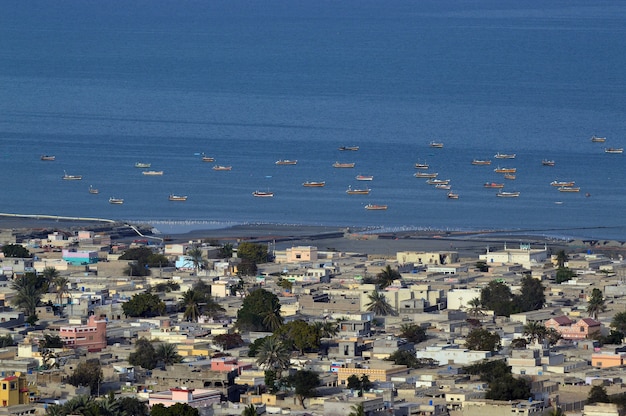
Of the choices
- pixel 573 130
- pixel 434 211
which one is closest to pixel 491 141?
pixel 573 130

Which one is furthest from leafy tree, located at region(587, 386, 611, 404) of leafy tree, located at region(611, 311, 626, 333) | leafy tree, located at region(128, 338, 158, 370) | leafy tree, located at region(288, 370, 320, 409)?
leafy tree, located at region(611, 311, 626, 333)

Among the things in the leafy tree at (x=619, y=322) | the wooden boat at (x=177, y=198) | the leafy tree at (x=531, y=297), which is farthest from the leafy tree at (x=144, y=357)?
the wooden boat at (x=177, y=198)

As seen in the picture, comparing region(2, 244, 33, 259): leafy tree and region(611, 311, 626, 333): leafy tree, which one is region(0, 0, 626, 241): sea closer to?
region(2, 244, 33, 259): leafy tree

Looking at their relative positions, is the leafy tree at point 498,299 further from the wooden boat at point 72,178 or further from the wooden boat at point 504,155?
the wooden boat at point 504,155

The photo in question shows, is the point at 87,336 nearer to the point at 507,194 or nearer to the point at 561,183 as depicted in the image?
the point at 507,194

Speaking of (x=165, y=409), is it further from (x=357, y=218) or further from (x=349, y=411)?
(x=357, y=218)

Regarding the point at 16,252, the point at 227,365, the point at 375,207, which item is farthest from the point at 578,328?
A: the point at 375,207
